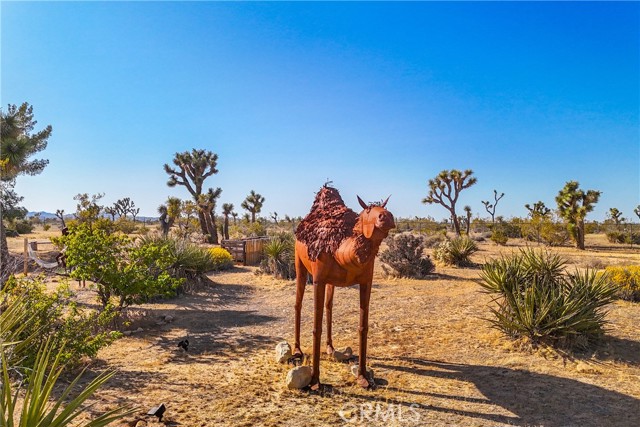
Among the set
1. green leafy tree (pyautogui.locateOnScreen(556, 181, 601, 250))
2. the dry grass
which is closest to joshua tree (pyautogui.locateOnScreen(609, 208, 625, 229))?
green leafy tree (pyautogui.locateOnScreen(556, 181, 601, 250))

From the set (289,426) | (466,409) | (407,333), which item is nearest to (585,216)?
(407,333)

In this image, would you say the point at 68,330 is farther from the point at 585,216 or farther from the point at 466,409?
the point at 585,216

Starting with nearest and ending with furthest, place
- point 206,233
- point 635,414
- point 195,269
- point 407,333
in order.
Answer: point 635,414 → point 407,333 → point 195,269 → point 206,233

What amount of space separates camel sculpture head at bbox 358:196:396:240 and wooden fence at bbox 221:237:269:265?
1459 cm

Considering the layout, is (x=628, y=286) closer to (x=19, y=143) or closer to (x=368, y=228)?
(x=368, y=228)

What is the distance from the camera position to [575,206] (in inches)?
1116

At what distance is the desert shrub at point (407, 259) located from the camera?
1463cm

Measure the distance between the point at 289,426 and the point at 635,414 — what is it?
4.11m

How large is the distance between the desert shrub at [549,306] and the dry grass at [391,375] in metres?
Answer: 0.31

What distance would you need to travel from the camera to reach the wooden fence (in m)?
18.5

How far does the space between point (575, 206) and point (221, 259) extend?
87.1ft

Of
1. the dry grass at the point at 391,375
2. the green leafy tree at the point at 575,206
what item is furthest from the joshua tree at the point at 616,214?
the dry grass at the point at 391,375

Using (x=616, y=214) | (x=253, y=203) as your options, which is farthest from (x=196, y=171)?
(x=616, y=214)

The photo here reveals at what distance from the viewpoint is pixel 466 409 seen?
4.59 m
